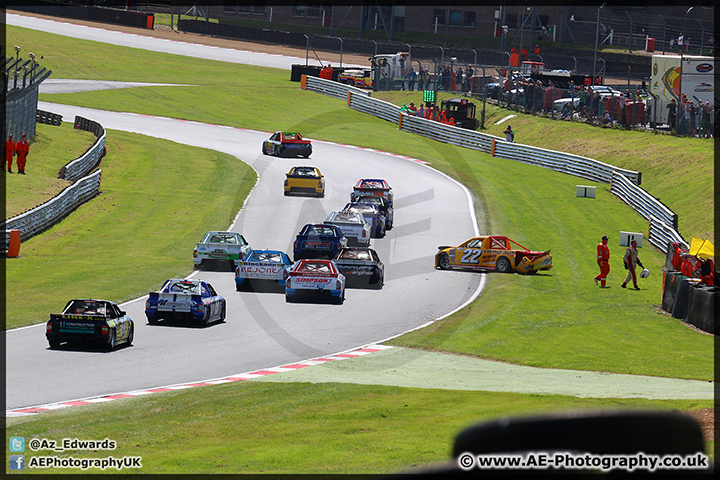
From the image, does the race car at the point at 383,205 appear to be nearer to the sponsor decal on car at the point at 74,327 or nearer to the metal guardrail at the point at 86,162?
the metal guardrail at the point at 86,162

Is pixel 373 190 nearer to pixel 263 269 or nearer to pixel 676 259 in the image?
pixel 263 269

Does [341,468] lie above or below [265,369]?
above

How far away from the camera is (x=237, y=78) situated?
79938mm

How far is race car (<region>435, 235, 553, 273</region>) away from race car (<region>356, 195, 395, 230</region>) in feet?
19.0

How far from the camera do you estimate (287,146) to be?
5262cm

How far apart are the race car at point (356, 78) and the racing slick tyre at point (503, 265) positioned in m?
46.8

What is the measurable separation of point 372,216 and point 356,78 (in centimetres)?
4289

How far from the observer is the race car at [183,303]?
21.5m

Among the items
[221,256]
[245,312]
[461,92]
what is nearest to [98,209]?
[221,256]

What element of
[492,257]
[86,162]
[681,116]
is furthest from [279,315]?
[681,116]

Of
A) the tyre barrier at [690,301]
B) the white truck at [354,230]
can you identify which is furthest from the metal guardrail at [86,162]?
the tyre barrier at [690,301]

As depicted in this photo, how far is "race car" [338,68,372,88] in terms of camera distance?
248ft

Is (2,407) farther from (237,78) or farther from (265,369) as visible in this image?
(237,78)

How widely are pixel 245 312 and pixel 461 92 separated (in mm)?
49631
